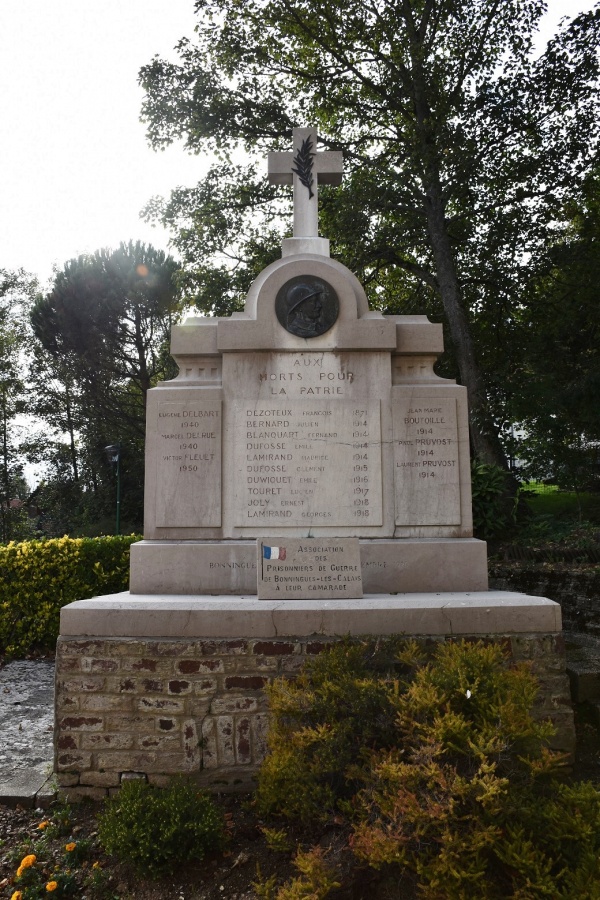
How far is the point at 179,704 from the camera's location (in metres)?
3.57

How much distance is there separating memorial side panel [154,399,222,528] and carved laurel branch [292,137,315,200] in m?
2.21

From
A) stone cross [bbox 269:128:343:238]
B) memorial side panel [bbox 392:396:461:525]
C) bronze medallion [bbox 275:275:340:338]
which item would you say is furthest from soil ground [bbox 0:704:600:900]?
stone cross [bbox 269:128:343:238]

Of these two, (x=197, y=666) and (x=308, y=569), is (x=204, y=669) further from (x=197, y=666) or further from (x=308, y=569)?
(x=308, y=569)

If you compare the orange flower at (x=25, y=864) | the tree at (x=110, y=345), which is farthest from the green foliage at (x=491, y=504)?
the tree at (x=110, y=345)

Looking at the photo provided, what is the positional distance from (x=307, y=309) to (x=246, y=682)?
9.55ft

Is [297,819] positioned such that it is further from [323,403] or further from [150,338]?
[150,338]

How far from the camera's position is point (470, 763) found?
8.00ft

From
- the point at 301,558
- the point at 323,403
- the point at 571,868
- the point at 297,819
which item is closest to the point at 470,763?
the point at 571,868

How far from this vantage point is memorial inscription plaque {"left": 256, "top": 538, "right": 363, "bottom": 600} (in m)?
4.11

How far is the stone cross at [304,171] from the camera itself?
557cm

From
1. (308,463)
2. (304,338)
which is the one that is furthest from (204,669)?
(304,338)

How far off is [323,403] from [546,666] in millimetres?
2462

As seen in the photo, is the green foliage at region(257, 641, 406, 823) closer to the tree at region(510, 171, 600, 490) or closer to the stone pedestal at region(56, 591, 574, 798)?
the stone pedestal at region(56, 591, 574, 798)

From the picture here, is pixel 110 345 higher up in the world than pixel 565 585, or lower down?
higher up
